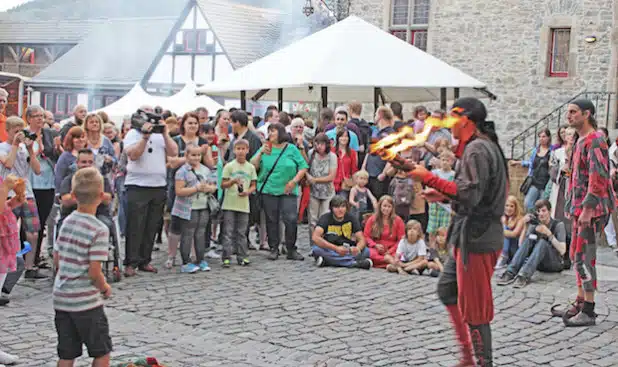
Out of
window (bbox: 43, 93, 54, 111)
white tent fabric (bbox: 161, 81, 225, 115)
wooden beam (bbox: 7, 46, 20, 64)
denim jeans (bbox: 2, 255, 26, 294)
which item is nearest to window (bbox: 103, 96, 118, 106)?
window (bbox: 43, 93, 54, 111)

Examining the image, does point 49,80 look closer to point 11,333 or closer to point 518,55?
point 518,55

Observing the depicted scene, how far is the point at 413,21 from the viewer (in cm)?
2370

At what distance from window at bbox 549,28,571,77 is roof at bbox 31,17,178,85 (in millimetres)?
23783

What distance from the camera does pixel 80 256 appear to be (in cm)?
516

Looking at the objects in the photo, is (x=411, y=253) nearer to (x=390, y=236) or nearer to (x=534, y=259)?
(x=390, y=236)

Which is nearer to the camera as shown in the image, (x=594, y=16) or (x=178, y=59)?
(x=594, y=16)

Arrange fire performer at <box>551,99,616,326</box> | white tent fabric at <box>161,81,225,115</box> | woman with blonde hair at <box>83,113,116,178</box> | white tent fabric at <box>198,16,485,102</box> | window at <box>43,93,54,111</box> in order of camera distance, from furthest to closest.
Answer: window at <box>43,93,54,111</box> < white tent fabric at <box>161,81,225,115</box> < white tent fabric at <box>198,16,485,102</box> < woman with blonde hair at <box>83,113,116,178</box> < fire performer at <box>551,99,616,326</box>

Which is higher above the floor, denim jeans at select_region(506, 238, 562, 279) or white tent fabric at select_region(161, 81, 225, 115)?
white tent fabric at select_region(161, 81, 225, 115)

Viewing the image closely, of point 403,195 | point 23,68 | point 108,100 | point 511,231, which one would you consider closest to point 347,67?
point 403,195

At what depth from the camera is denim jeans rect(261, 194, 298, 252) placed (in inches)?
439

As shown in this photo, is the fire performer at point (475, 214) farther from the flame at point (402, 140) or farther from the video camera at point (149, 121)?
the video camera at point (149, 121)

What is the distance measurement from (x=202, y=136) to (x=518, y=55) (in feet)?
42.2

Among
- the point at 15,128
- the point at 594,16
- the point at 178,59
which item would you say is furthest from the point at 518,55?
the point at 178,59

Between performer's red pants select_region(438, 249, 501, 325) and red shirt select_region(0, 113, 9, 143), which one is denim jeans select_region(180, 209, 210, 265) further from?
performer's red pants select_region(438, 249, 501, 325)
